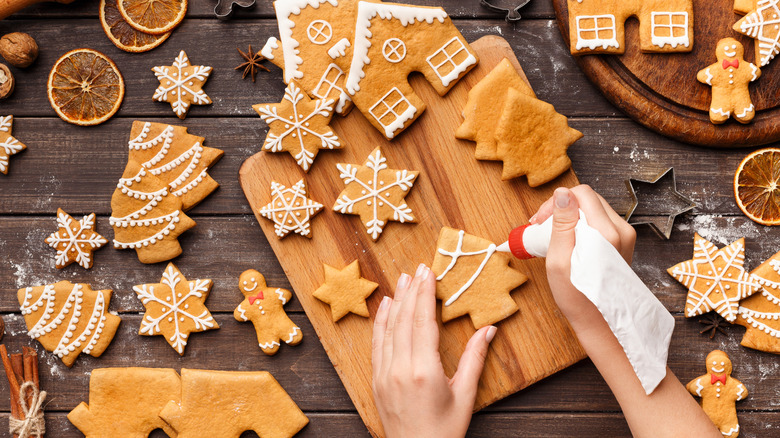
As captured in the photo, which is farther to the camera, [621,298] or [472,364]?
[472,364]

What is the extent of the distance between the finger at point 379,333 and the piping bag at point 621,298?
441 mm

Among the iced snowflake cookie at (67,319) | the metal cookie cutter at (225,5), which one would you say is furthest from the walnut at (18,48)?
the iced snowflake cookie at (67,319)

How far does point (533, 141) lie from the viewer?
1374 millimetres

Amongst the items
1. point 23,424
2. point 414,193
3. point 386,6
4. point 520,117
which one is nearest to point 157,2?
point 386,6

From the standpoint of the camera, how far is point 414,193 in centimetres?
146

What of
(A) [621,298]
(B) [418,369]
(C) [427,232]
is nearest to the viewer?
(A) [621,298]

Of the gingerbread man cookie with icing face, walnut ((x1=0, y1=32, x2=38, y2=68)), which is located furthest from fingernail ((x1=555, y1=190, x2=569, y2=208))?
walnut ((x1=0, y1=32, x2=38, y2=68))

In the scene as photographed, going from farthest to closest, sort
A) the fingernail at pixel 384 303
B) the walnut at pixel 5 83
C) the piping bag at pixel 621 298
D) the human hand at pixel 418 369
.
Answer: the walnut at pixel 5 83 < the fingernail at pixel 384 303 < the human hand at pixel 418 369 < the piping bag at pixel 621 298

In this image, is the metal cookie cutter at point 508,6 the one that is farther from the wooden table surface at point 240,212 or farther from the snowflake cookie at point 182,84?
the snowflake cookie at point 182,84

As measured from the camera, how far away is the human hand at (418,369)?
133 centimetres

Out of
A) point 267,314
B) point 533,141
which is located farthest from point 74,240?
point 533,141

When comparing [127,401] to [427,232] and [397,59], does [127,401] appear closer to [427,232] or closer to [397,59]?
[427,232]

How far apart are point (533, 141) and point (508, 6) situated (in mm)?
445

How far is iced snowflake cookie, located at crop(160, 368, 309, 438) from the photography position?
1.46m
